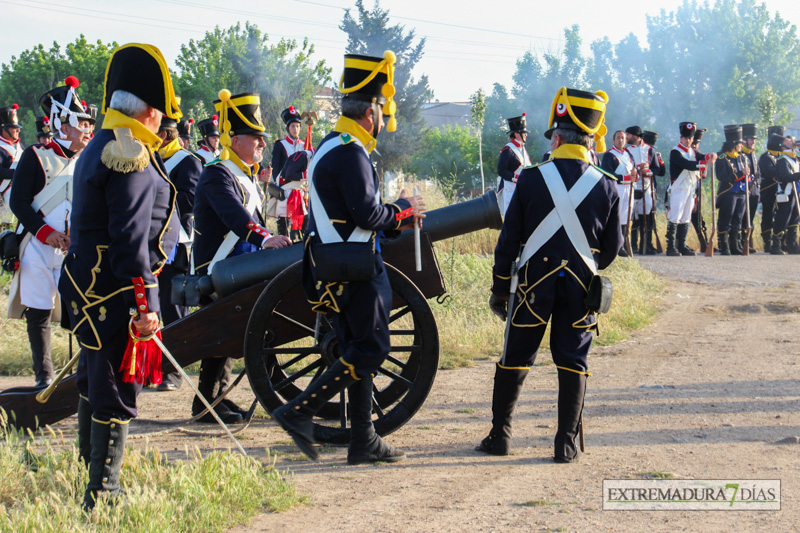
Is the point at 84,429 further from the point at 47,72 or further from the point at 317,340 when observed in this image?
the point at 47,72

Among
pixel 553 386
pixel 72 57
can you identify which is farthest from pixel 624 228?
pixel 72 57

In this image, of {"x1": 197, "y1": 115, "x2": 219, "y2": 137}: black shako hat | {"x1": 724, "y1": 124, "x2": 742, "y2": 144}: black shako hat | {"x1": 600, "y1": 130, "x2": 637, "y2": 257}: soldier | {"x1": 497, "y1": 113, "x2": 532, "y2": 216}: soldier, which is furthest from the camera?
{"x1": 724, "y1": 124, "x2": 742, "y2": 144}: black shako hat

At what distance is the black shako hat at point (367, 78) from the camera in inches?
156

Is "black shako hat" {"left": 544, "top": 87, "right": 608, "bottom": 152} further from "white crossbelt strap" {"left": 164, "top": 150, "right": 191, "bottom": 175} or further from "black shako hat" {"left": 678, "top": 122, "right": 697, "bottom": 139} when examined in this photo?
"black shako hat" {"left": 678, "top": 122, "right": 697, "bottom": 139}

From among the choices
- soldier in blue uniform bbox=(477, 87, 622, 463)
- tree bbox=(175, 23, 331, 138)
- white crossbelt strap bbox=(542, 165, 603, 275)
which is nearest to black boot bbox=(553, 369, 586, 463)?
soldier in blue uniform bbox=(477, 87, 622, 463)

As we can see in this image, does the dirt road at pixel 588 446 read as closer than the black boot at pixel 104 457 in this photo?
No

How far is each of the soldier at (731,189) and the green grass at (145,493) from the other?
1237 cm

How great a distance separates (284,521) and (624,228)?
1154 cm

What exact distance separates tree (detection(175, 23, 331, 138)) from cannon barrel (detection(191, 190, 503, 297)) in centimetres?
3241

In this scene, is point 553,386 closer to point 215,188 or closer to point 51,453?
point 215,188

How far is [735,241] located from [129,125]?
43.7ft

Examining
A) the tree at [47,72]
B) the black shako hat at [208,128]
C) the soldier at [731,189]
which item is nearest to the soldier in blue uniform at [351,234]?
the black shako hat at [208,128]

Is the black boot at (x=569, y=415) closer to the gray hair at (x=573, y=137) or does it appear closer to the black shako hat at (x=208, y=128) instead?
the gray hair at (x=573, y=137)

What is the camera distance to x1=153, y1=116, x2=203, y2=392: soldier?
5934mm
